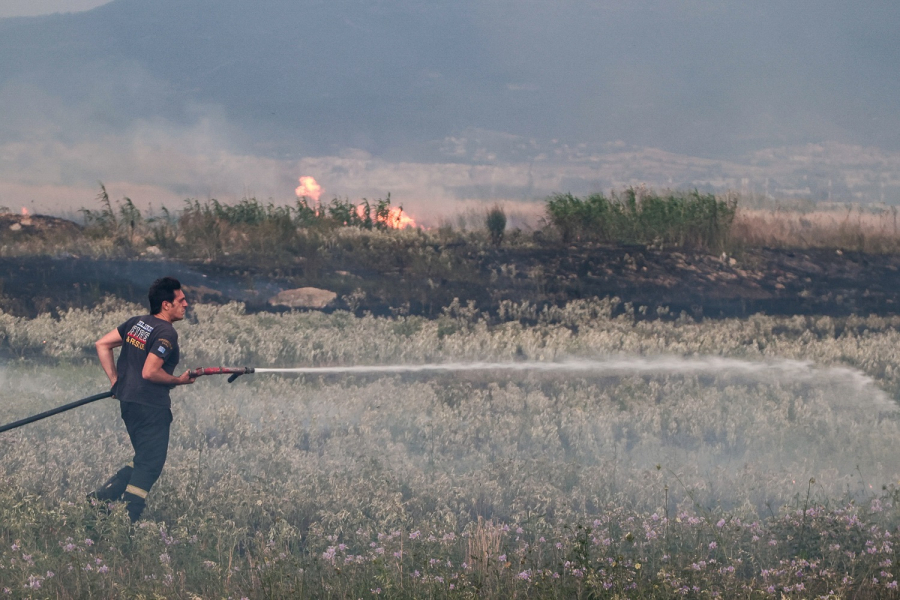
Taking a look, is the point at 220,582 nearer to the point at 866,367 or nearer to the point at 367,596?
the point at 367,596

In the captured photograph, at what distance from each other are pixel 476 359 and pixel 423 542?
523 centimetres

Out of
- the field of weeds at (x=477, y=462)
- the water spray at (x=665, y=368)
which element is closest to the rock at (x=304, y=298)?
the field of weeds at (x=477, y=462)

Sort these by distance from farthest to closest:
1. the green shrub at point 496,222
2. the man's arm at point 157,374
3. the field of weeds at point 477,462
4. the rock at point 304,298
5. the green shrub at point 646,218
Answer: the green shrub at point 646,218 → the green shrub at point 496,222 → the rock at point 304,298 → the man's arm at point 157,374 → the field of weeds at point 477,462

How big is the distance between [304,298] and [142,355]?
21.7 feet

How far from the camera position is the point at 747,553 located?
5762mm

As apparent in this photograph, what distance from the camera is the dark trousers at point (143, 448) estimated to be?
5.91 metres

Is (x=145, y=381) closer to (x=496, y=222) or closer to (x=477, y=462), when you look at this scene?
(x=477, y=462)

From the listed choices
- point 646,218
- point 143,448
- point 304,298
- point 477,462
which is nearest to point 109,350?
point 143,448

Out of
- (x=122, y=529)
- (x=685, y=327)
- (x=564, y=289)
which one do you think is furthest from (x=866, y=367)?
(x=122, y=529)

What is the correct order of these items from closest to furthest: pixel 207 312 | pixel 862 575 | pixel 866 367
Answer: pixel 862 575
pixel 866 367
pixel 207 312

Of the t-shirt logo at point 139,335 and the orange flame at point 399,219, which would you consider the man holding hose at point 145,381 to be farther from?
the orange flame at point 399,219

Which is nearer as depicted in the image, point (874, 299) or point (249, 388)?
point (249, 388)

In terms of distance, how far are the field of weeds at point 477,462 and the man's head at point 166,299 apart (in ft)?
4.34

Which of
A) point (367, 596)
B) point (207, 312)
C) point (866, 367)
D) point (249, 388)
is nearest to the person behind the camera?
point (367, 596)
